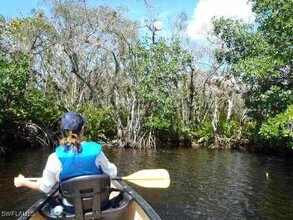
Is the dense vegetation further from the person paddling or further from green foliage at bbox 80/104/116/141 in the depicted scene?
the person paddling

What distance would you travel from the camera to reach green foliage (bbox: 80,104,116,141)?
28.3 m

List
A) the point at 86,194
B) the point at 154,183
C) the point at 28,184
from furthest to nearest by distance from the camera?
1. the point at 154,183
2. the point at 28,184
3. the point at 86,194

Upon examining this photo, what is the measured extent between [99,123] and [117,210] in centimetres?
2260

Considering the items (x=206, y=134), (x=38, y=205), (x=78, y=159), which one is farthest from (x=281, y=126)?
(x=78, y=159)

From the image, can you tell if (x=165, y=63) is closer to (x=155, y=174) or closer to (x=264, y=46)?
(x=264, y=46)

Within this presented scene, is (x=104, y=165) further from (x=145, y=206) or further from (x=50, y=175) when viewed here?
(x=145, y=206)

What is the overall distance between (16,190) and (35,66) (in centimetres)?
1887

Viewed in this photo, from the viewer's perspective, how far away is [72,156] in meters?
5.35

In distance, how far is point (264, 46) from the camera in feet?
67.4

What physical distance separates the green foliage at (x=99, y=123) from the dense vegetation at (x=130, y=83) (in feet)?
0.21

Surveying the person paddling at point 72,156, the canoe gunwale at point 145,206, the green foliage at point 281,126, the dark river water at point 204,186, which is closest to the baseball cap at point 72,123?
the person paddling at point 72,156

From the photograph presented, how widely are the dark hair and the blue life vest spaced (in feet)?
0.18

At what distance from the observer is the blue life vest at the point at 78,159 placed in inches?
211

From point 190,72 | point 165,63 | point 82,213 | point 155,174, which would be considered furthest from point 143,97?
point 82,213
